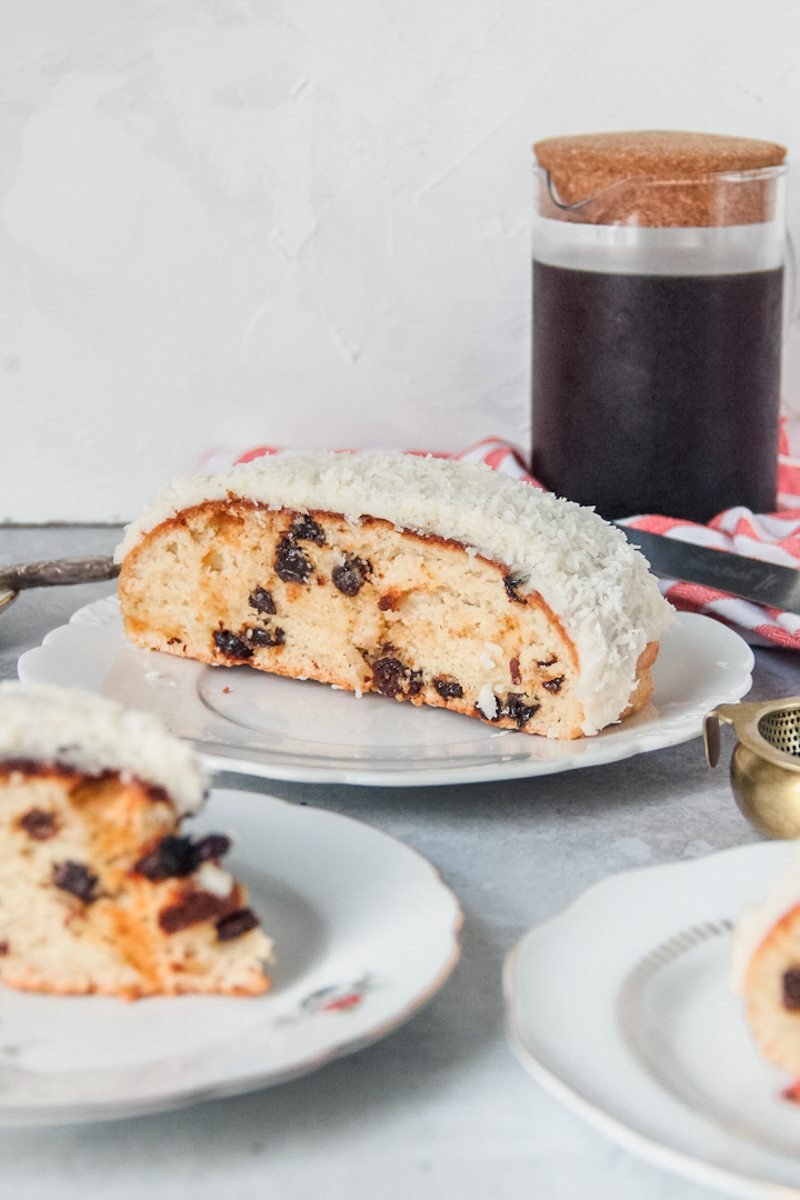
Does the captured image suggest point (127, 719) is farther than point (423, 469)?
No

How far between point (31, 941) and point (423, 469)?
95 centimetres

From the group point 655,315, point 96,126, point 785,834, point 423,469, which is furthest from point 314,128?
point 785,834

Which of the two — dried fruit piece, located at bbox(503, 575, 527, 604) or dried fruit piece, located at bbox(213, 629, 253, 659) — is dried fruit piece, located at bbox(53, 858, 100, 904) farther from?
dried fruit piece, located at bbox(213, 629, 253, 659)

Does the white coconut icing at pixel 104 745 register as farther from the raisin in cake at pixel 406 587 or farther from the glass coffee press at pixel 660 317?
the glass coffee press at pixel 660 317

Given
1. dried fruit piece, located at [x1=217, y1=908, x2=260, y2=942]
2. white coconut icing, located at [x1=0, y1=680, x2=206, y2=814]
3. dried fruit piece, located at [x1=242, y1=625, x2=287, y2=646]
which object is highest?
white coconut icing, located at [x1=0, y1=680, x2=206, y2=814]

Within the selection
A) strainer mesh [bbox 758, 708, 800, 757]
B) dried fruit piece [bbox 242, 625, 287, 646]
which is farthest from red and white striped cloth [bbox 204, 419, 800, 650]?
strainer mesh [bbox 758, 708, 800, 757]

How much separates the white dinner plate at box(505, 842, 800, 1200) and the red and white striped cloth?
0.89m

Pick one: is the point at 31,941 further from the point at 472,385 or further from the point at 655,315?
the point at 472,385

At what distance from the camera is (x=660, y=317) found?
94.6 inches

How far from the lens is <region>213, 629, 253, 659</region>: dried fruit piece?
2.10 meters

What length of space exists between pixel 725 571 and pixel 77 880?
48.8 inches

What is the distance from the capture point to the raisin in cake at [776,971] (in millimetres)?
1099

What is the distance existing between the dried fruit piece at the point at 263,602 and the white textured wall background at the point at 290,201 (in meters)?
0.88

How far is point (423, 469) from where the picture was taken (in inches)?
80.4
